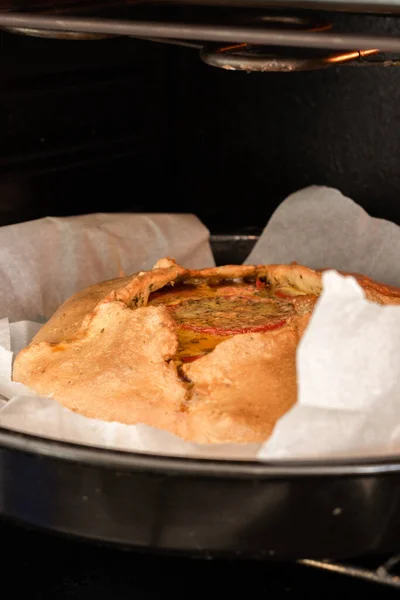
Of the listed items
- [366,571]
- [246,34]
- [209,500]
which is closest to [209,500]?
[209,500]

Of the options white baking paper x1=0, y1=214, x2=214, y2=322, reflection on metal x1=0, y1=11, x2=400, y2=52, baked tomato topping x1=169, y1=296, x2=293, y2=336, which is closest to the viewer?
reflection on metal x1=0, y1=11, x2=400, y2=52

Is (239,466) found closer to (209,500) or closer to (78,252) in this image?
(209,500)

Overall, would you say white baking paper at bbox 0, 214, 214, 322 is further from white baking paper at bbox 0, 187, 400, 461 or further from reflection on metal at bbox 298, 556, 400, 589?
reflection on metal at bbox 298, 556, 400, 589

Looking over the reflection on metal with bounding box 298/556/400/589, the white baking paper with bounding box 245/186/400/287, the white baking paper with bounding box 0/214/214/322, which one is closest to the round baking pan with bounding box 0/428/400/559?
the reflection on metal with bounding box 298/556/400/589

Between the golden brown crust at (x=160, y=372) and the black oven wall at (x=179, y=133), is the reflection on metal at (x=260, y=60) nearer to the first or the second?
the golden brown crust at (x=160, y=372)

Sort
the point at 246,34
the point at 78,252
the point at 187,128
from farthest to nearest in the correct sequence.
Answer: the point at 187,128, the point at 78,252, the point at 246,34

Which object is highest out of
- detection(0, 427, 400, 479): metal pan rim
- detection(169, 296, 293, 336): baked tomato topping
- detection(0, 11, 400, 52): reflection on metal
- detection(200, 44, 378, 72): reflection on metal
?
detection(0, 11, 400, 52): reflection on metal
